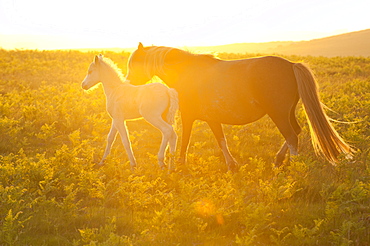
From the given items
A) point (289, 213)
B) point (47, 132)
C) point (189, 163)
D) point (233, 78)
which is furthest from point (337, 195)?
point (47, 132)

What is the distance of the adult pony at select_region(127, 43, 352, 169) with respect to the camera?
5.78 metres

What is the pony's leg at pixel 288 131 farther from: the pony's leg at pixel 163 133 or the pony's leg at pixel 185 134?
the pony's leg at pixel 163 133

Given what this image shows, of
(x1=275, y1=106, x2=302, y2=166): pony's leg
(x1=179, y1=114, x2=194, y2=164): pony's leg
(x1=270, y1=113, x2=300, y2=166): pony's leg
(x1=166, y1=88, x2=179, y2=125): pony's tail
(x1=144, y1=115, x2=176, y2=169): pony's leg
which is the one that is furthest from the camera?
(x1=179, y1=114, x2=194, y2=164): pony's leg

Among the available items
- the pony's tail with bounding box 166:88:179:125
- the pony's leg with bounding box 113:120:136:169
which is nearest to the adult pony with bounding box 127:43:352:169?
the pony's tail with bounding box 166:88:179:125

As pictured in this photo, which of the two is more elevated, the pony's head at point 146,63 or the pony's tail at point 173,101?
the pony's head at point 146,63

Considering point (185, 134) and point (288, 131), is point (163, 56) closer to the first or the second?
point (185, 134)

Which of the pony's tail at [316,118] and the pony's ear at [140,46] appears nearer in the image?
the pony's tail at [316,118]

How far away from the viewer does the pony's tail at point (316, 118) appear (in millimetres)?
5715

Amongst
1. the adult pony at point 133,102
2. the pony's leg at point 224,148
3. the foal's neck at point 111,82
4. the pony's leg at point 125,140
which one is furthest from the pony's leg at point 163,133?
the foal's neck at point 111,82

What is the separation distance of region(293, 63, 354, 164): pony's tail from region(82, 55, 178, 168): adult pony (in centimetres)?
252

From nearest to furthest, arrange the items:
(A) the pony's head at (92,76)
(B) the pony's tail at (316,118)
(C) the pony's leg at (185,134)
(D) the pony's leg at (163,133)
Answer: (B) the pony's tail at (316,118)
(D) the pony's leg at (163,133)
(C) the pony's leg at (185,134)
(A) the pony's head at (92,76)

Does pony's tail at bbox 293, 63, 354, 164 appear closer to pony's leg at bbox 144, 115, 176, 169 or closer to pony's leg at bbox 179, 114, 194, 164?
pony's leg at bbox 179, 114, 194, 164

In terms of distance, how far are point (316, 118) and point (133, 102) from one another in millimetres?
3659

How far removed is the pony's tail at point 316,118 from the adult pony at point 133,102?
252 cm
